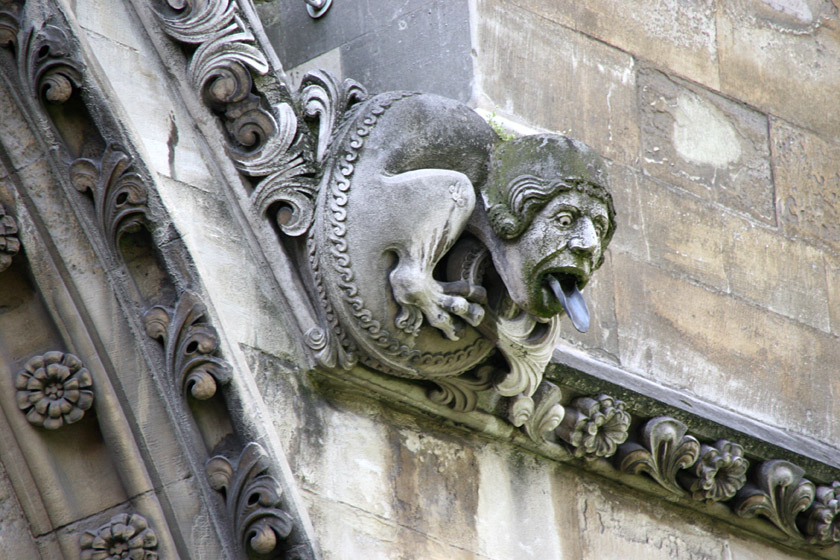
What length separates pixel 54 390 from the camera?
4727 millimetres

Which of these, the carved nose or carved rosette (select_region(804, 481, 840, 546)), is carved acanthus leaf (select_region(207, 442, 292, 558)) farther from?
carved rosette (select_region(804, 481, 840, 546))

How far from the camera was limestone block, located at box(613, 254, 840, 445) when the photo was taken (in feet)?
19.0

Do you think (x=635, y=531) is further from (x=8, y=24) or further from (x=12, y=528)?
(x=8, y=24)

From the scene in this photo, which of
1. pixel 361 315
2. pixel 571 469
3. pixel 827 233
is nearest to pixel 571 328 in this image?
pixel 571 469

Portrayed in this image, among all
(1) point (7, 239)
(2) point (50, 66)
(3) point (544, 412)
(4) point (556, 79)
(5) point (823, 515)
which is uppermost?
(2) point (50, 66)

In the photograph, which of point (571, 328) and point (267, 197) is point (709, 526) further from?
point (267, 197)

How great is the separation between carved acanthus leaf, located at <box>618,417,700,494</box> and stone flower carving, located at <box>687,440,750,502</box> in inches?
1.8

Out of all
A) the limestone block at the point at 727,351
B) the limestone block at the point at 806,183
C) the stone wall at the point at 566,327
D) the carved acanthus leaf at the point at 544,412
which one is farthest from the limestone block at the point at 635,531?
the limestone block at the point at 806,183

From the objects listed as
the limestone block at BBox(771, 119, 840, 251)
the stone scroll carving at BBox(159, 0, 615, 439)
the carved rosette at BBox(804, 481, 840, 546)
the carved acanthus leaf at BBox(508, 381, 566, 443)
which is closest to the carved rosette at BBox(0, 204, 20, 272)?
the stone scroll carving at BBox(159, 0, 615, 439)

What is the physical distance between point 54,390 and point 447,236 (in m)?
1.03

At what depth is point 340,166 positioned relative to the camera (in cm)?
503

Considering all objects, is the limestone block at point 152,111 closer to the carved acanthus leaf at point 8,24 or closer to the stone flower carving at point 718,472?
the carved acanthus leaf at point 8,24

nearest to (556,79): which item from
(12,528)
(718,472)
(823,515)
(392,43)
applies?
(392,43)

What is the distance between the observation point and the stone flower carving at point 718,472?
559cm
